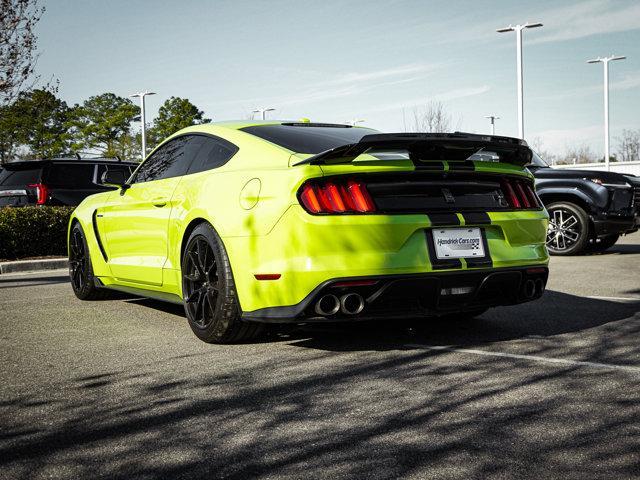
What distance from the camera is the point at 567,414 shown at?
3355 millimetres

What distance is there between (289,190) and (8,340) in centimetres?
245

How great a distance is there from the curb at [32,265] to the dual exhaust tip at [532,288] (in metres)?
9.43

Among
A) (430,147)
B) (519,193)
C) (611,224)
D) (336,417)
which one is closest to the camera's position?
(336,417)

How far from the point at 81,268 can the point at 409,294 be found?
4.13 metres

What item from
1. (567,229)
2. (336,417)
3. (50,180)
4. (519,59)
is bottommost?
(336,417)

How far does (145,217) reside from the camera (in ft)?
19.8

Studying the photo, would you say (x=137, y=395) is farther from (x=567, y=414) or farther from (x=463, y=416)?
(x=567, y=414)

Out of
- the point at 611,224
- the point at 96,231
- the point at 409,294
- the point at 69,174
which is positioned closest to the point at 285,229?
the point at 409,294

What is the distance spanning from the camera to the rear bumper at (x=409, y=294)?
4402mm

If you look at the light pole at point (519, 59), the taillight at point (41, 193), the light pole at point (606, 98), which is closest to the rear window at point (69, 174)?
the taillight at point (41, 193)

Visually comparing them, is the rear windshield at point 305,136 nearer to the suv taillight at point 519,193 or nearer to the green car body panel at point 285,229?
the green car body panel at point 285,229

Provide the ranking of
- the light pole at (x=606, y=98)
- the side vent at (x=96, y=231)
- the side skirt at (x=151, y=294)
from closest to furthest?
the side skirt at (x=151, y=294) < the side vent at (x=96, y=231) < the light pole at (x=606, y=98)

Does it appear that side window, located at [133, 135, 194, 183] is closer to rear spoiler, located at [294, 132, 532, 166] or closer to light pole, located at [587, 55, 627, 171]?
rear spoiler, located at [294, 132, 532, 166]

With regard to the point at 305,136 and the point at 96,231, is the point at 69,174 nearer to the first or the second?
the point at 96,231
